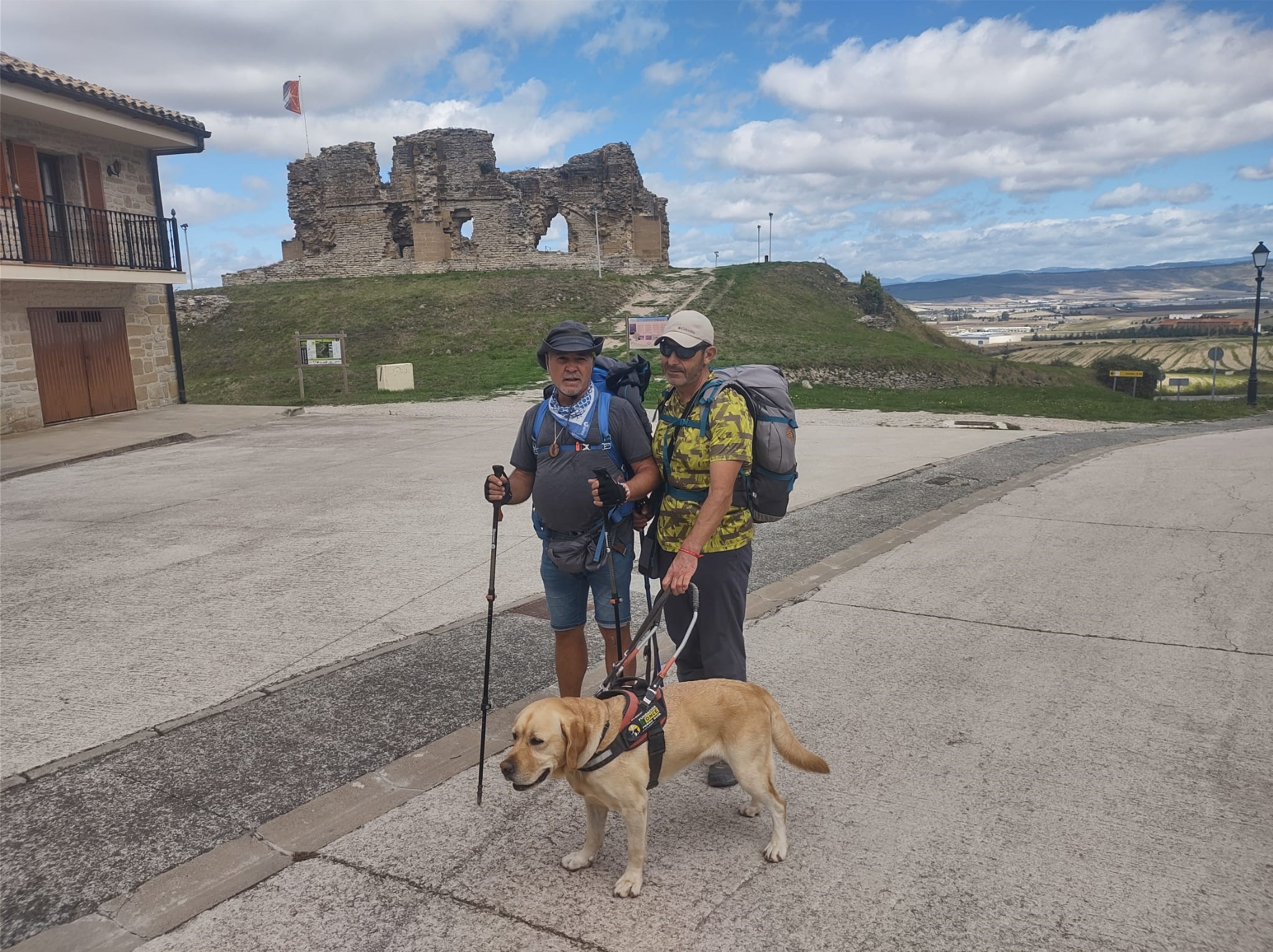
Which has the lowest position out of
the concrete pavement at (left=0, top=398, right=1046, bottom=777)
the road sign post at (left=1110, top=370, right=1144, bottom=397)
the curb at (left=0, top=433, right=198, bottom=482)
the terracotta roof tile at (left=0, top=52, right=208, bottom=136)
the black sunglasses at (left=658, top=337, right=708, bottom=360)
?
Result: the road sign post at (left=1110, top=370, right=1144, bottom=397)

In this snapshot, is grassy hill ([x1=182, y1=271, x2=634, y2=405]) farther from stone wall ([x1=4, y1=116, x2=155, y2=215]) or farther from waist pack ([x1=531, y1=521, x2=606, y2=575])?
waist pack ([x1=531, y1=521, x2=606, y2=575])

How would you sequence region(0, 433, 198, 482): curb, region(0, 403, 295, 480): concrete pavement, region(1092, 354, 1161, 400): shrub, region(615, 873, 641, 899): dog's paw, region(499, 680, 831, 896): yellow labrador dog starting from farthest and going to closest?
region(1092, 354, 1161, 400): shrub, region(0, 403, 295, 480): concrete pavement, region(0, 433, 198, 482): curb, region(615, 873, 641, 899): dog's paw, region(499, 680, 831, 896): yellow labrador dog

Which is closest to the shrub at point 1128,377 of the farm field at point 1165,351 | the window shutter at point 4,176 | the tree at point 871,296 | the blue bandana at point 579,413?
the tree at point 871,296

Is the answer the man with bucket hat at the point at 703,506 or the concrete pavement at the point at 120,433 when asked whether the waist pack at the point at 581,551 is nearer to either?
the man with bucket hat at the point at 703,506

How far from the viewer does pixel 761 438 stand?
11.7ft

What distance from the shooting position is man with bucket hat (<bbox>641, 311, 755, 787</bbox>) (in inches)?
134

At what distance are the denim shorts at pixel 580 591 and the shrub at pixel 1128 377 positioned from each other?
3320 cm

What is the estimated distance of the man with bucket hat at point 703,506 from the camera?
11.1 ft

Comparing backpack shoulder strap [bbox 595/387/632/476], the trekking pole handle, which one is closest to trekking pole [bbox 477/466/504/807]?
the trekking pole handle

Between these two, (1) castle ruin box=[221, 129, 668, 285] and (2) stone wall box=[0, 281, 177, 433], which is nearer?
(2) stone wall box=[0, 281, 177, 433]

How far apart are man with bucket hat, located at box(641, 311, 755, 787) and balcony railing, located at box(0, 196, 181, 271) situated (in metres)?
16.8

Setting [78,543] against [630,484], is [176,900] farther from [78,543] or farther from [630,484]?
[78,543]

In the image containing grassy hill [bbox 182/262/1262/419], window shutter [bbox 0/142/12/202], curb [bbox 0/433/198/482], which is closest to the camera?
curb [bbox 0/433/198/482]

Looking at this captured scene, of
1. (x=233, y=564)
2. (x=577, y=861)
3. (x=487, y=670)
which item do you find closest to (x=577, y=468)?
(x=487, y=670)
